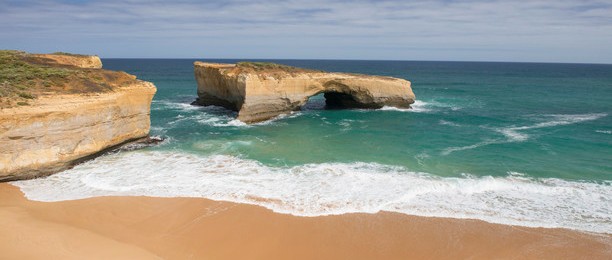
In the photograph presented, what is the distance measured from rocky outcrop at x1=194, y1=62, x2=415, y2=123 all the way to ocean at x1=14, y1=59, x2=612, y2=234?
1573 mm

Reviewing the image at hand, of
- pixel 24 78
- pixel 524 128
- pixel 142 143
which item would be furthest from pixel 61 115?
pixel 524 128

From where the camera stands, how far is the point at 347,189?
14219 mm

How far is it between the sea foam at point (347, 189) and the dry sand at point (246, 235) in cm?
58

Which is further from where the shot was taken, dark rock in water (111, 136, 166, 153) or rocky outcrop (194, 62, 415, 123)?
rocky outcrop (194, 62, 415, 123)

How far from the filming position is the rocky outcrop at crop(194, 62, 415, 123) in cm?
2627

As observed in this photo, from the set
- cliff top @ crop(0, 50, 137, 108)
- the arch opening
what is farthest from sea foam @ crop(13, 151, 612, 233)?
the arch opening

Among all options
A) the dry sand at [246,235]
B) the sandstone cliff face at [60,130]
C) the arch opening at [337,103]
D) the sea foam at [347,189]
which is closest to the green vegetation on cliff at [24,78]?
the sandstone cliff face at [60,130]

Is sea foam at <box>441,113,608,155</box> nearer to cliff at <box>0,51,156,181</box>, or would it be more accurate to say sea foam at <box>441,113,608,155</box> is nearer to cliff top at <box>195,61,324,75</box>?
cliff top at <box>195,61,324,75</box>

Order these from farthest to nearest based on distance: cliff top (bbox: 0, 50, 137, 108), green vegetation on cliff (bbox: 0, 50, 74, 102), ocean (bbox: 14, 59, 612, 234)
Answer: green vegetation on cliff (bbox: 0, 50, 74, 102)
cliff top (bbox: 0, 50, 137, 108)
ocean (bbox: 14, 59, 612, 234)

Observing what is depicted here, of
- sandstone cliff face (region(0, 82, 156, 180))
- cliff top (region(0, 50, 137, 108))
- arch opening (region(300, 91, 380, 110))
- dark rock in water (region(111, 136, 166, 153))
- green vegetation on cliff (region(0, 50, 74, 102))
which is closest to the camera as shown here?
sandstone cliff face (region(0, 82, 156, 180))

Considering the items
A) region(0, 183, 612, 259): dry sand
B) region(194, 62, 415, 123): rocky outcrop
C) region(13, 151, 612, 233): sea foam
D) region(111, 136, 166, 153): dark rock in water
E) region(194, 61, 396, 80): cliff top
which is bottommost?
region(0, 183, 612, 259): dry sand

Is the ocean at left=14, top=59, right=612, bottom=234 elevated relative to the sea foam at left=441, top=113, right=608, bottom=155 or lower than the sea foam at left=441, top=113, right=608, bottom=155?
lower

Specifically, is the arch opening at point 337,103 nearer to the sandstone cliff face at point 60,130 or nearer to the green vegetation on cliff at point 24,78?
the sandstone cliff face at point 60,130

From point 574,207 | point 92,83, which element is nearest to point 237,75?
point 92,83
